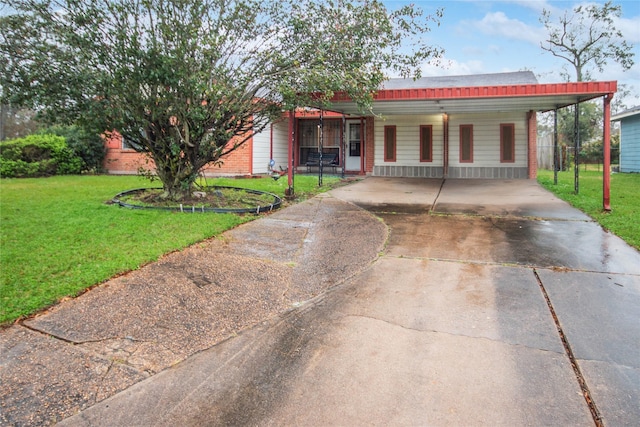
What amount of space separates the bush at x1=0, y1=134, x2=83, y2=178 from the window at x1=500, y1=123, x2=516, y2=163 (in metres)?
14.9

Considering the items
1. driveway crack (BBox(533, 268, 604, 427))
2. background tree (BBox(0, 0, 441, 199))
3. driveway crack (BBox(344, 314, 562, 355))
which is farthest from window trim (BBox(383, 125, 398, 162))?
driveway crack (BBox(344, 314, 562, 355))

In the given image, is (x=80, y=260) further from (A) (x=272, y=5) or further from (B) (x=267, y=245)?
(A) (x=272, y=5)

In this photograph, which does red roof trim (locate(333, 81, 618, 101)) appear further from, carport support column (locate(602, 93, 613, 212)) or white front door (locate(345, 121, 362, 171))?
white front door (locate(345, 121, 362, 171))

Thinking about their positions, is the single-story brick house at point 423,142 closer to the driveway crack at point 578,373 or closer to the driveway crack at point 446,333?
the driveway crack at point 578,373

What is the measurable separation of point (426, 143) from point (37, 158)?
13287 millimetres

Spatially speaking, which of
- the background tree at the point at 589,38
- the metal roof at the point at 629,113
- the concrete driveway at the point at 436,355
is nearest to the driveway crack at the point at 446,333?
the concrete driveway at the point at 436,355

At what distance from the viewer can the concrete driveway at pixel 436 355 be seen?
255 centimetres

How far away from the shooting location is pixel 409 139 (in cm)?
1600

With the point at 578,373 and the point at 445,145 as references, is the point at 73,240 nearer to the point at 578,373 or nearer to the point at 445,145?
the point at 578,373

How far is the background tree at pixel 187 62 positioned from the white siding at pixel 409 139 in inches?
268

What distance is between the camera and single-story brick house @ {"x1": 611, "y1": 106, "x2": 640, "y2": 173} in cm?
1948

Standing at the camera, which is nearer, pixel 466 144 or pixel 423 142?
pixel 466 144

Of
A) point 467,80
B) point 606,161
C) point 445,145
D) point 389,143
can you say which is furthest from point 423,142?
point 606,161

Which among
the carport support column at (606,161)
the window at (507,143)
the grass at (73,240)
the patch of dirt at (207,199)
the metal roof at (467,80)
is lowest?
the grass at (73,240)
